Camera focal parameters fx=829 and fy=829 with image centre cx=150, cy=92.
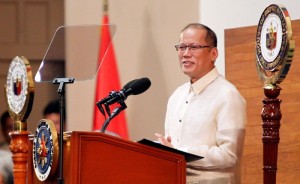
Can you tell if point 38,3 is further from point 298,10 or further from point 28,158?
point 28,158

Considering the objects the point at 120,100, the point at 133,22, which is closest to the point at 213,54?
the point at 120,100

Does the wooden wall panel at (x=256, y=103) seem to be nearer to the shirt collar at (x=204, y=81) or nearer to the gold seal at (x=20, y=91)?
the shirt collar at (x=204, y=81)

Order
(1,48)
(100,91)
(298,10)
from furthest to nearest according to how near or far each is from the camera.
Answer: (1,48) < (100,91) < (298,10)

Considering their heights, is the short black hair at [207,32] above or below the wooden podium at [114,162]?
above

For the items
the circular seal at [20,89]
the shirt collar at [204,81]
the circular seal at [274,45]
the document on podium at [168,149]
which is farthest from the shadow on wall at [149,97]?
the document on podium at [168,149]

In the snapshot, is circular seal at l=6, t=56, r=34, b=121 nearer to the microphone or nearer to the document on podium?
the microphone

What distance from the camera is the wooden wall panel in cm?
541

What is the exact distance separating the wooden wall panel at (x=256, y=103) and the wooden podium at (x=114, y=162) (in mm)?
1959

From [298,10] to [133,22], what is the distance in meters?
2.01

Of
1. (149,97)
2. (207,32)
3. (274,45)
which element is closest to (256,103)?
(149,97)

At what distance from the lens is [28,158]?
158 inches

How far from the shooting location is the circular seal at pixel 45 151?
357 cm

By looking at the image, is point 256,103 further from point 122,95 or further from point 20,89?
point 122,95

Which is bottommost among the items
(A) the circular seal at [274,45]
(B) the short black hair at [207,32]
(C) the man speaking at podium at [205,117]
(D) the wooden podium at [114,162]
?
(D) the wooden podium at [114,162]
